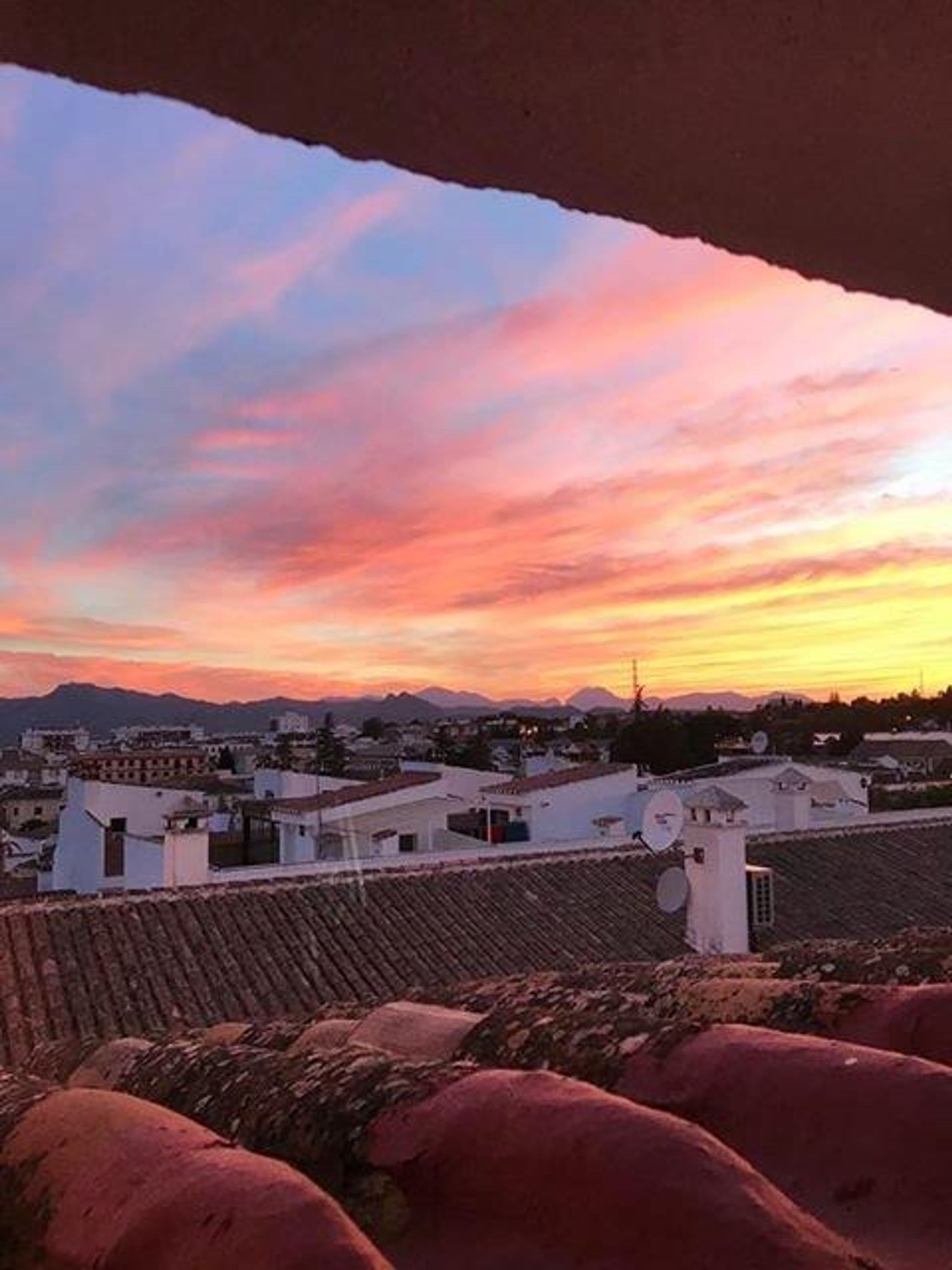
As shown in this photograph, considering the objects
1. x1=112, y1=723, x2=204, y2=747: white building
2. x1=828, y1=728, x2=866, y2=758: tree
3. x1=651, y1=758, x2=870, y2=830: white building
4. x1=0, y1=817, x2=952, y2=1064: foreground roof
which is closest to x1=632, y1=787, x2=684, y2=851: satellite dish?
x1=651, y1=758, x2=870, y2=830: white building

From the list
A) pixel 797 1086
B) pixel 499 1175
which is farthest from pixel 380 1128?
pixel 797 1086

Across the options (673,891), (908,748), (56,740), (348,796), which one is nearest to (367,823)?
(348,796)

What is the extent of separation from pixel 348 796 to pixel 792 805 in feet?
18.7

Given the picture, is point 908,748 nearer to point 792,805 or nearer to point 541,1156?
point 792,805

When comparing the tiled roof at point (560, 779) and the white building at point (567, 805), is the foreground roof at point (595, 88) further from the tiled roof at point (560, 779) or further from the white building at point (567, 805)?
the tiled roof at point (560, 779)

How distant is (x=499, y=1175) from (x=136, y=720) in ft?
264

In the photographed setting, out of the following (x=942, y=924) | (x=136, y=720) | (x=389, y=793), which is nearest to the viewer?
(x=942, y=924)

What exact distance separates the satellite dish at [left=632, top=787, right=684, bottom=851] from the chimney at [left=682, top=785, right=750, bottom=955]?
67.2 inches

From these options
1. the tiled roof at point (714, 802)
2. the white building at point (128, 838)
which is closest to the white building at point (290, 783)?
the white building at point (128, 838)

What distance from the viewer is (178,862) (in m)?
11.7

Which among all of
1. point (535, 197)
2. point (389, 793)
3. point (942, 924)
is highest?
point (535, 197)

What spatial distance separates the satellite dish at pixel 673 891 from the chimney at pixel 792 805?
13.1ft

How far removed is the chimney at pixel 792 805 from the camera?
1517cm

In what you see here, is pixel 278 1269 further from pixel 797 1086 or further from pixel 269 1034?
pixel 269 1034
